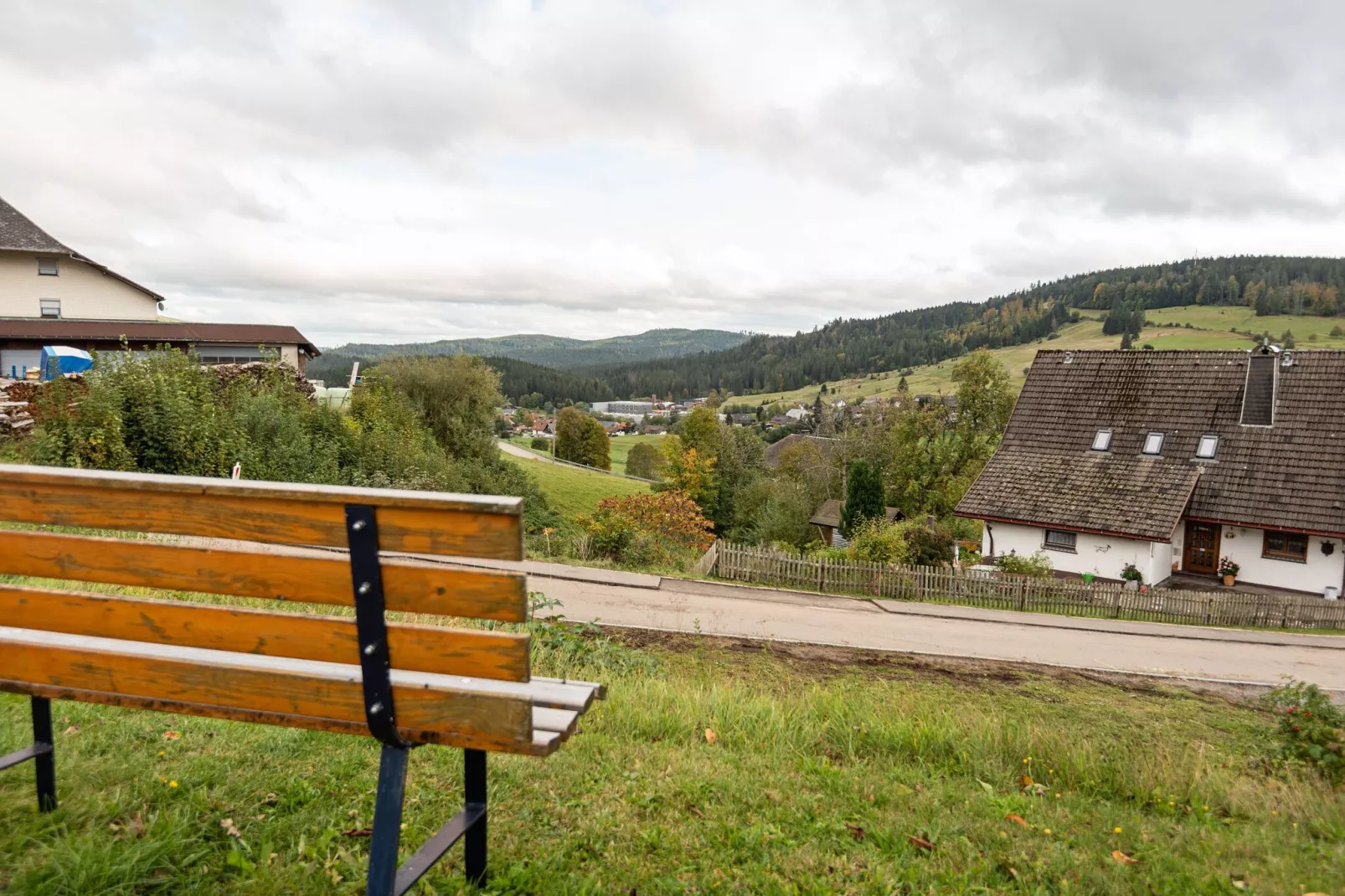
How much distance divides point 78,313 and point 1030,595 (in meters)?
40.3

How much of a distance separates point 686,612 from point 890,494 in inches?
1179

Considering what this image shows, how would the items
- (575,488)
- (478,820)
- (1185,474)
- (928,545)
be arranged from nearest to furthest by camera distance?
1. (478,820)
2. (1185,474)
3. (928,545)
4. (575,488)

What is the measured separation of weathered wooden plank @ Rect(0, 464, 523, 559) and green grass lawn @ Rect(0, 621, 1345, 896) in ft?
4.23

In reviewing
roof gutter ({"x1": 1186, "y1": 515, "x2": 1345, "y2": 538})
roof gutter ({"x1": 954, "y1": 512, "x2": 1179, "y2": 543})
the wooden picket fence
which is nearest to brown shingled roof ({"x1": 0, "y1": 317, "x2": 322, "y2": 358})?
the wooden picket fence

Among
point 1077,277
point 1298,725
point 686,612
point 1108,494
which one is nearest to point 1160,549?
point 1108,494

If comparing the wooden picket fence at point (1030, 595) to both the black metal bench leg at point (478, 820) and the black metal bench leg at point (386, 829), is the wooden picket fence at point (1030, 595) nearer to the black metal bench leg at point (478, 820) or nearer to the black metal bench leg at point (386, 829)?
the black metal bench leg at point (478, 820)

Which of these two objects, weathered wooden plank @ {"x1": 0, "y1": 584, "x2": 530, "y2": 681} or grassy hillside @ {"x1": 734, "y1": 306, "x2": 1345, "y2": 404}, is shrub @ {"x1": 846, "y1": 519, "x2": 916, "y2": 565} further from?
grassy hillside @ {"x1": 734, "y1": 306, "x2": 1345, "y2": 404}

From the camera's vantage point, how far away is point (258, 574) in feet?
7.29

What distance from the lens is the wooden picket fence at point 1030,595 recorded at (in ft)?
64.5

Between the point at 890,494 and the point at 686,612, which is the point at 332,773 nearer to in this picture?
the point at 686,612

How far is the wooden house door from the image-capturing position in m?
23.5

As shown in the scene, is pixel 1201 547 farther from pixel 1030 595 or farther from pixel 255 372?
pixel 255 372

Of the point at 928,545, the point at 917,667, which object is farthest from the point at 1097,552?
the point at 917,667

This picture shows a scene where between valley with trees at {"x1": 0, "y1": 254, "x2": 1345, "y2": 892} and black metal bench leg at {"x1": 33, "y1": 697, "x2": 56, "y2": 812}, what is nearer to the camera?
black metal bench leg at {"x1": 33, "y1": 697, "x2": 56, "y2": 812}
